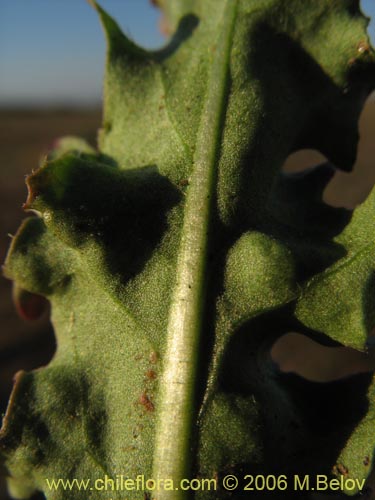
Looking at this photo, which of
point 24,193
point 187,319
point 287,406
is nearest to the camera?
point 187,319

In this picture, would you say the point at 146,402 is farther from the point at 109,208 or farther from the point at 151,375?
the point at 109,208

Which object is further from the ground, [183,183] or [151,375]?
[183,183]

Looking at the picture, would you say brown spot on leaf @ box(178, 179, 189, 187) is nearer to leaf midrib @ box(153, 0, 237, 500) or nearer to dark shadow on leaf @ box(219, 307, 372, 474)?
leaf midrib @ box(153, 0, 237, 500)

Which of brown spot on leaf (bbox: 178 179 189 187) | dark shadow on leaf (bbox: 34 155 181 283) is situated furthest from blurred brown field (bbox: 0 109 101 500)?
brown spot on leaf (bbox: 178 179 189 187)

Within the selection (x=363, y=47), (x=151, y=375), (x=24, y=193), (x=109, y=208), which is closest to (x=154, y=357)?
(x=151, y=375)

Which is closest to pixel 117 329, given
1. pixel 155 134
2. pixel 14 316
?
pixel 155 134

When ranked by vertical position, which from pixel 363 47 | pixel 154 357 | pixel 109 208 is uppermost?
pixel 363 47

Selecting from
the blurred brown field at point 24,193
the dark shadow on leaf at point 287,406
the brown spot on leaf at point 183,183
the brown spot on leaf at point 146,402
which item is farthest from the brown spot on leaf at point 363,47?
the brown spot on leaf at point 146,402
